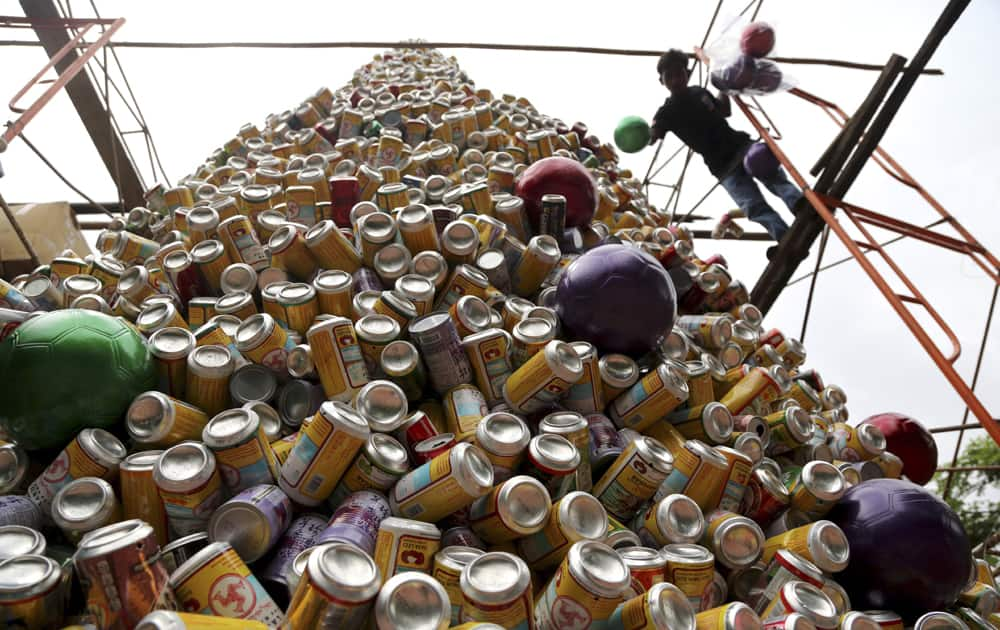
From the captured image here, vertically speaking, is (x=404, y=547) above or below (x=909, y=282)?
below

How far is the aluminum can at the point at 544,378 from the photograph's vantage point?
3.75ft

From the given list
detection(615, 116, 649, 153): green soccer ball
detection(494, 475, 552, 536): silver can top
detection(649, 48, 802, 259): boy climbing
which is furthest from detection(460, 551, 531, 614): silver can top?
detection(615, 116, 649, 153): green soccer ball

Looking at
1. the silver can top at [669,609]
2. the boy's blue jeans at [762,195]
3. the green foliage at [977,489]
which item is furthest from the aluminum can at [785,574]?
the green foliage at [977,489]

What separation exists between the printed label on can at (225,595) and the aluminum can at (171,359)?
0.51m

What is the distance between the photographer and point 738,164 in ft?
12.3

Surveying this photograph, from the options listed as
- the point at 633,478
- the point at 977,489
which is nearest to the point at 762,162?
the point at 633,478

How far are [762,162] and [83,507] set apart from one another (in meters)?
3.59

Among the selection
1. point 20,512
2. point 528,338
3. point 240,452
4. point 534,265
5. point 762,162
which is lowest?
point 20,512

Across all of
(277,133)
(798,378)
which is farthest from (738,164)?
(277,133)

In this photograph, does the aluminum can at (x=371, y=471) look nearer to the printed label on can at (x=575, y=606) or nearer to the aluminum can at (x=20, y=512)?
the printed label on can at (x=575, y=606)

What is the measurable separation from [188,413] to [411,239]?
72cm

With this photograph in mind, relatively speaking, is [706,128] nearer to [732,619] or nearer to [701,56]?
[701,56]

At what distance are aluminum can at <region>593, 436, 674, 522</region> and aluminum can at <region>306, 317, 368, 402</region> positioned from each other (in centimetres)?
52

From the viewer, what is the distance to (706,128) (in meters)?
3.79
